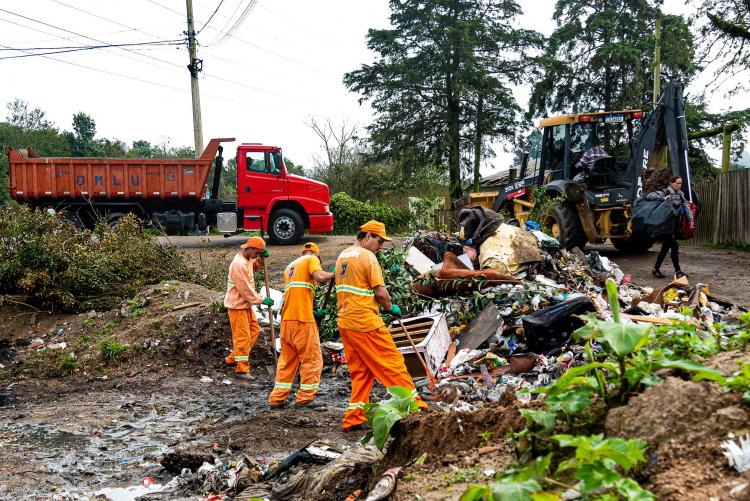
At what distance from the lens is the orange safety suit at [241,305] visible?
7.27m

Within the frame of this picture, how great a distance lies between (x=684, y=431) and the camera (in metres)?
2.22

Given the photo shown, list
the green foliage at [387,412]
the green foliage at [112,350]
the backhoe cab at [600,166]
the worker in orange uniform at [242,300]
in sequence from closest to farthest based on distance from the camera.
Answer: the green foliage at [387,412]
the worker in orange uniform at [242,300]
the green foliage at [112,350]
the backhoe cab at [600,166]

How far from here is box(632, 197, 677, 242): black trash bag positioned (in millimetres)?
9297

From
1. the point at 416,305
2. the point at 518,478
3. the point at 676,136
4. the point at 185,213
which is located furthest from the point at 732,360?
the point at 185,213

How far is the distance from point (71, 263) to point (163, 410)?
4688 millimetres

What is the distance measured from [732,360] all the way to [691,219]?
7531mm

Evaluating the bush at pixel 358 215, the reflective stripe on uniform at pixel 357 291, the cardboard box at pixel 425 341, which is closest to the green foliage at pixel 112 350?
the cardboard box at pixel 425 341

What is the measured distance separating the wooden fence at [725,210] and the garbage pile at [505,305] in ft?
21.2

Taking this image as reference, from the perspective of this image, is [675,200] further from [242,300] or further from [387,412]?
[387,412]

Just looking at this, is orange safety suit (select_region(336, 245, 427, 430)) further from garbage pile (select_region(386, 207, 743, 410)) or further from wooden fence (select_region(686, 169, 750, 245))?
wooden fence (select_region(686, 169, 750, 245))

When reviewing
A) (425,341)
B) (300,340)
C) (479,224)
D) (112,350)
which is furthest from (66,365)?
(479,224)

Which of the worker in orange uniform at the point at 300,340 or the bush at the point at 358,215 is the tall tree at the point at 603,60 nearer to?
the bush at the point at 358,215

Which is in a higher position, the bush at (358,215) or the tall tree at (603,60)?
the tall tree at (603,60)

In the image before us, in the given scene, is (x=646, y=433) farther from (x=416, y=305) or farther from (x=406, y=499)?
(x=416, y=305)
